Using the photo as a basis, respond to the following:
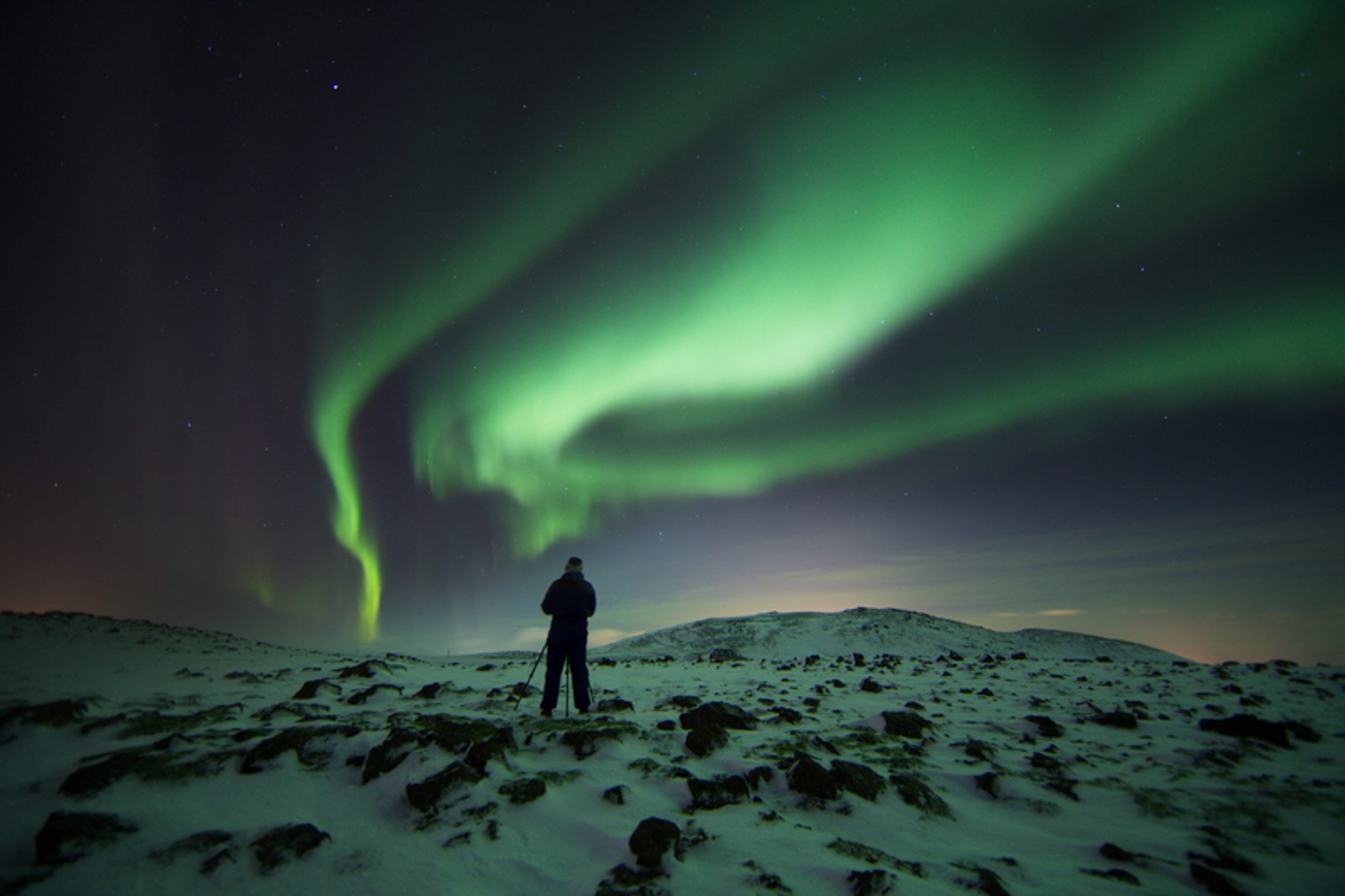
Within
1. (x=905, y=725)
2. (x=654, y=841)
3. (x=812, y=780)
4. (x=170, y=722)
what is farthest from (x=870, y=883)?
(x=170, y=722)

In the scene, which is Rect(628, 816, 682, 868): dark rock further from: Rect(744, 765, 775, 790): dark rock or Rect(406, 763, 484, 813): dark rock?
Rect(406, 763, 484, 813): dark rock

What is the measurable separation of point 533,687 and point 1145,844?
10.4m

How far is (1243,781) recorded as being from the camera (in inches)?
237

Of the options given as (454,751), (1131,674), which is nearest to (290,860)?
(454,751)

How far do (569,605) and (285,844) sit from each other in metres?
5.85

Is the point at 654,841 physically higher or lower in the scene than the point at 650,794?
higher

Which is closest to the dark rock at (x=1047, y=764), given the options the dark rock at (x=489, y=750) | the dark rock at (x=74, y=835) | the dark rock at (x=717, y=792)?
the dark rock at (x=717, y=792)

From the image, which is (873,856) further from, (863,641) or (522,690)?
(863,641)

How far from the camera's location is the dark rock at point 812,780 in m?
5.13

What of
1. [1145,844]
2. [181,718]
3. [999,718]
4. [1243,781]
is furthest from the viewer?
[999,718]

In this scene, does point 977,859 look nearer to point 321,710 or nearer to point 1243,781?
point 1243,781

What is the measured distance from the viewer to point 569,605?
9.64 meters

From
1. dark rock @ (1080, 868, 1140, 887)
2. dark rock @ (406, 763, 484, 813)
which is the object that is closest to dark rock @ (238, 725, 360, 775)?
dark rock @ (406, 763, 484, 813)

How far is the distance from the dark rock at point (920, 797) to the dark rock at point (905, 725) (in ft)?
8.13
